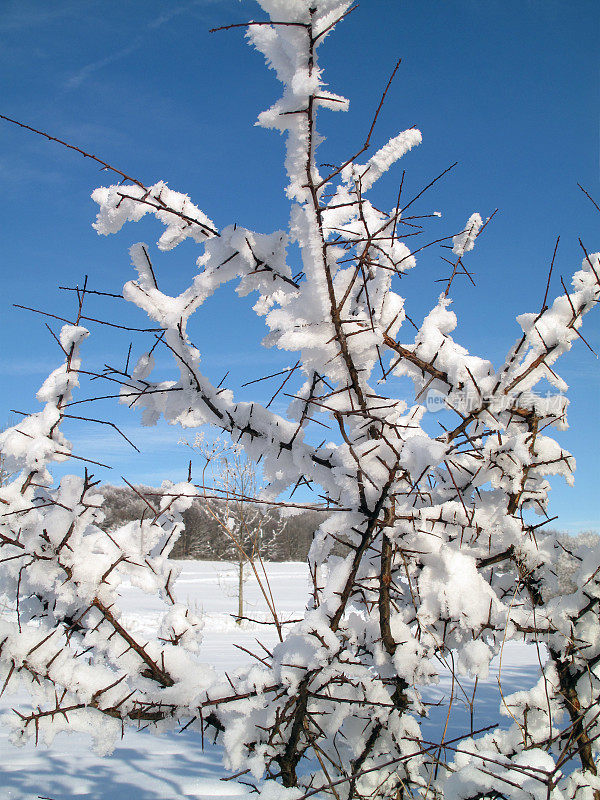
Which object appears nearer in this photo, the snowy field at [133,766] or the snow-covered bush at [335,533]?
the snow-covered bush at [335,533]

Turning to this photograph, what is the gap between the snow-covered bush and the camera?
1.00m

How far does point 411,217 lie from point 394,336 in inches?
11.6

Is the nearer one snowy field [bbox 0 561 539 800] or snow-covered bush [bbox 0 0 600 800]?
snow-covered bush [bbox 0 0 600 800]

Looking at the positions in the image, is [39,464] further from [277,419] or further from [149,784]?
[149,784]

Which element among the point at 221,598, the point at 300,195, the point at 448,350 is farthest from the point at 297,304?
the point at 221,598

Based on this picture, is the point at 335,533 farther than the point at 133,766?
No

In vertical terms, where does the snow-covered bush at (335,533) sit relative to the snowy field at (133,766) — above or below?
above

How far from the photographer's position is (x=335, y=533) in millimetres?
1131

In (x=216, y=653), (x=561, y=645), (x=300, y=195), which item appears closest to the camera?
(x=300, y=195)

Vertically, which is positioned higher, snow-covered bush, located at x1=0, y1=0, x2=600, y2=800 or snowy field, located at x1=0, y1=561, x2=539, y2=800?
snow-covered bush, located at x1=0, y1=0, x2=600, y2=800

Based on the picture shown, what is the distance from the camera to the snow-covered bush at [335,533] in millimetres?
1005

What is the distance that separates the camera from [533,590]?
1.58 meters

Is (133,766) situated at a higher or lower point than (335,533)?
lower

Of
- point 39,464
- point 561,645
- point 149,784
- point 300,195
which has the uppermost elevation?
point 300,195
